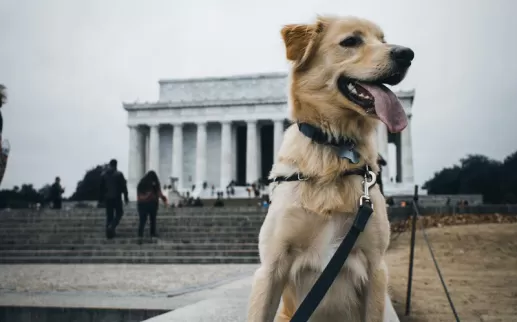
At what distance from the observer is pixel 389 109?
2615 mm

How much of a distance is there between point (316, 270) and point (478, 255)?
473 inches

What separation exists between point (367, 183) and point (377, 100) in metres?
0.46

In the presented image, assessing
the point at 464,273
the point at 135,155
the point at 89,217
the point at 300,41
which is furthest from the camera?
the point at 135,155

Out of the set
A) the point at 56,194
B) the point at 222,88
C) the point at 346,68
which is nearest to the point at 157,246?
the point at 56,194

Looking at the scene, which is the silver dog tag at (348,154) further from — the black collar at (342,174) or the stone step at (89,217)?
the stone step at (89,217)

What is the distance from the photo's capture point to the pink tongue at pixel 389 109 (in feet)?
8.50

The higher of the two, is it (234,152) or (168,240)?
(234,152)

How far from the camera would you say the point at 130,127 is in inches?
2576

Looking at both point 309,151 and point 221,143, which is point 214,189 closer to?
point 221,143

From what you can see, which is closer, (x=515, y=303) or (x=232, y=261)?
(x=515, y=303)

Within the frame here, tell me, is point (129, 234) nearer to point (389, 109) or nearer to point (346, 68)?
point (346, 68)

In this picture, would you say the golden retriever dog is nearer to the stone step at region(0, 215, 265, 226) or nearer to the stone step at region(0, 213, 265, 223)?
the stone step at region(0, 215, 265, 226)

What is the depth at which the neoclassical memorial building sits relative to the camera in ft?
201

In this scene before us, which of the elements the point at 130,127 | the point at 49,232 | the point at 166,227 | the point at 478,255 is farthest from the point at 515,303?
the point at 130,127
